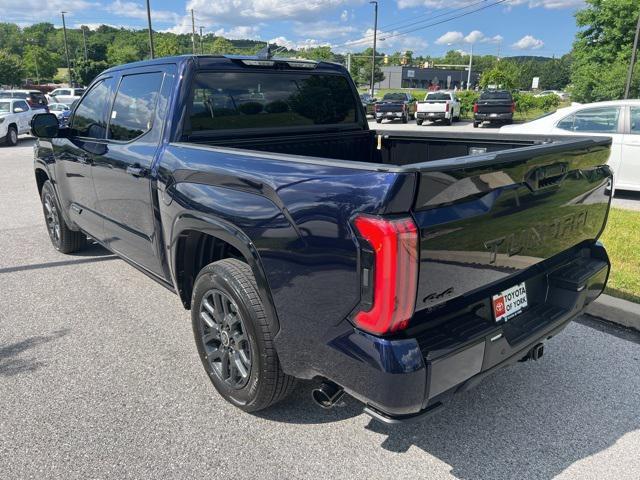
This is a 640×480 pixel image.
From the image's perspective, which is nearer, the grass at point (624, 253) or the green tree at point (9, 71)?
the grass at point (624, 253)

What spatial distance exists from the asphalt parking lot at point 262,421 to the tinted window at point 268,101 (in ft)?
5.46

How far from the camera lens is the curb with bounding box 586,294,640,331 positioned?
156 inches

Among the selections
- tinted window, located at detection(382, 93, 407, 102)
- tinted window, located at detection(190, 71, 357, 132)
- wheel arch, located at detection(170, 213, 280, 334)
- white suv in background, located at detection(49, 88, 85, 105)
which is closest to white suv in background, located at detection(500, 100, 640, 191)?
tinted window, located at detection(190, 71, 357, 132)

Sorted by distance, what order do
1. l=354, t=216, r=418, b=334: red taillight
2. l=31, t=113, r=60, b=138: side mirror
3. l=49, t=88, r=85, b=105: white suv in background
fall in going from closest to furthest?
l=354, t=216, r=418, b=334: red taillight → l=31, t=113, r=60, b=138: side mirror → l=49, t=88, r=85, b=105: white suv in background

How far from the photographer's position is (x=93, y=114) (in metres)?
4.52

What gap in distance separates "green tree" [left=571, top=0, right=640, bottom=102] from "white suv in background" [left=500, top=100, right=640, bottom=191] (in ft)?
76.8

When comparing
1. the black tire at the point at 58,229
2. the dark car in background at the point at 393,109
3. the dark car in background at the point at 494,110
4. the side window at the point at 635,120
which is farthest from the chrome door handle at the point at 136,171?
the dark car in background at the point at 393,109

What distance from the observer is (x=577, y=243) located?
2.98 m

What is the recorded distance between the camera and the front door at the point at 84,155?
14.3 ft

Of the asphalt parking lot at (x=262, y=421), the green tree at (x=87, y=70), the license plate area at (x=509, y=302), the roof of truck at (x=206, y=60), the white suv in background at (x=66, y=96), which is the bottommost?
the asphalt parking lot at (x=262, y=421)

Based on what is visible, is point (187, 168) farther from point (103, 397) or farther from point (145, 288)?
point (145, 288)

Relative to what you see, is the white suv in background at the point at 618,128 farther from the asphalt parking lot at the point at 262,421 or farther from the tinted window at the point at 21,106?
the tinted window at the point at 21,106

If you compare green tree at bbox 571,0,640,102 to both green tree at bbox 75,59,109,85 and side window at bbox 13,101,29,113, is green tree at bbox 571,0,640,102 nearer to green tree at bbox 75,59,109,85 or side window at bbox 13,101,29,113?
side window at bbox 13,101,29,113

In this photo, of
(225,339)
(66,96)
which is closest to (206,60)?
(225,339)
